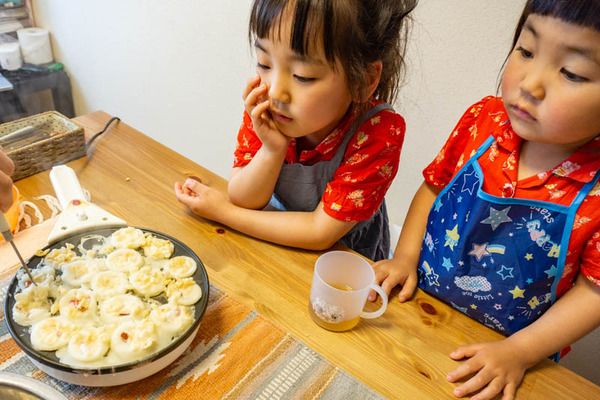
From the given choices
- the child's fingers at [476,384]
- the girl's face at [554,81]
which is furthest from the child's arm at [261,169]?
the child's fingers at [476,384]

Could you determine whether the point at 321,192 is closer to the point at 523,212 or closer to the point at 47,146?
the point at 523,212

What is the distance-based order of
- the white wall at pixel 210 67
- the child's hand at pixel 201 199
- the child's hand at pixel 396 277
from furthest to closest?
1. the white wall at pixel 210 67
2. the child's hand at pixel 201 199
3. the child's hand at pixel 396 277

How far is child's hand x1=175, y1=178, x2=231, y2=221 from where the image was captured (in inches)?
38.9

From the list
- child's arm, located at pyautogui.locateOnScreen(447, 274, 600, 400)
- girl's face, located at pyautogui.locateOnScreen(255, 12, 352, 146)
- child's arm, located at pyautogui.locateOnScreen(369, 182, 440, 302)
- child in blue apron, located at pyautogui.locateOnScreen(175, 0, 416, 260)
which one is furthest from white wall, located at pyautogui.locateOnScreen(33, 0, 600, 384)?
child's arm, located at pyautogui.locateOnScreen(447, 274, 600, 400)

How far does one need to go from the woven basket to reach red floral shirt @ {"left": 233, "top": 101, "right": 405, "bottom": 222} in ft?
2.11

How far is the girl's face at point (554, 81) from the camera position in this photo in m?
0.68

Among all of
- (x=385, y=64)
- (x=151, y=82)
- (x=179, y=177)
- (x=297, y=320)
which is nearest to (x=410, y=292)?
(x=297, y=320)

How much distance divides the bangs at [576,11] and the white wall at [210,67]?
66 centimetres

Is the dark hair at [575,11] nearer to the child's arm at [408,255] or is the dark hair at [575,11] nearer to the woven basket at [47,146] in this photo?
the child's arm at [408,255]

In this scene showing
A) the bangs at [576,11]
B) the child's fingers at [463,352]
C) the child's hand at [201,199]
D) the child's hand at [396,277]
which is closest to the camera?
the bangs at [576,11]

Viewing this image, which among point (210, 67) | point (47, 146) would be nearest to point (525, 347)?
point (47, 146)

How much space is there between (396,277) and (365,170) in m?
0.24

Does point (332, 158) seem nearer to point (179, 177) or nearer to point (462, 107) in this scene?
point (179, 177)

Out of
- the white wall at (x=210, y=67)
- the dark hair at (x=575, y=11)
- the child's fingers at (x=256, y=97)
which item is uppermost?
the dark hair at (x=575, y=11)
